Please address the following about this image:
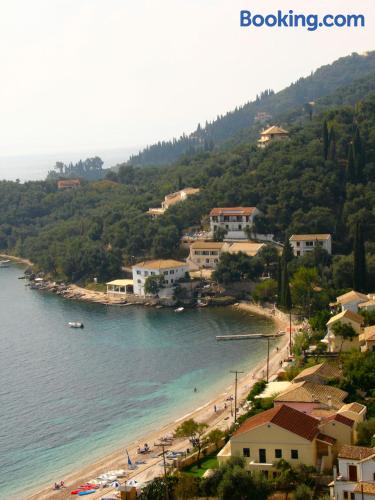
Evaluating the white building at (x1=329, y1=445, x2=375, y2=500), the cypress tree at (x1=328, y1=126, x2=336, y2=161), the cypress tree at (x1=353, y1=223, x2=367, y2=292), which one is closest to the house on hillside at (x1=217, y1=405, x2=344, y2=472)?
the white building at (x1=329, y1=445, x2=375, y2=500)

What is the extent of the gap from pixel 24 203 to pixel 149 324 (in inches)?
2014

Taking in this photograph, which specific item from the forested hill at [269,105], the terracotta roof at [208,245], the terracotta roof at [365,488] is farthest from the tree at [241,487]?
the forested hill at [269,105]

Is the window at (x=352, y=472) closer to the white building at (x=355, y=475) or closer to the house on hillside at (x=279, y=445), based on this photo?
the white building at (x=355, y=475)

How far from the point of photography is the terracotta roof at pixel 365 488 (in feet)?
72.5

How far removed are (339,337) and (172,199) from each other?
40830 mm

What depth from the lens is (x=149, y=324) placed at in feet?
175

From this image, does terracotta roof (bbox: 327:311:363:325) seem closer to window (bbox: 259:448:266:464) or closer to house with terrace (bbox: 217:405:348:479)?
house with terrace (bbox: 217:405:348:479)

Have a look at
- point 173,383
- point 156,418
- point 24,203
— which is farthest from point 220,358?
point 24,203

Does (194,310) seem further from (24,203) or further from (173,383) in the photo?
(24,203)

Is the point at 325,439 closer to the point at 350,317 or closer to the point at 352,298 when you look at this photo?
the point at 350,317

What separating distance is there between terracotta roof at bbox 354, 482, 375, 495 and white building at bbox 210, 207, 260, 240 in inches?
1657

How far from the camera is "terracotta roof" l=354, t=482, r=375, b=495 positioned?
72.5ft

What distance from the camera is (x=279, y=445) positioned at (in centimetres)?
2528

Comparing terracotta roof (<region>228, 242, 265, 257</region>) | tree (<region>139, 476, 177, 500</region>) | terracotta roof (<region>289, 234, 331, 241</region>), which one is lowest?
tree (<region>139, 476, 177, 500</region>)
